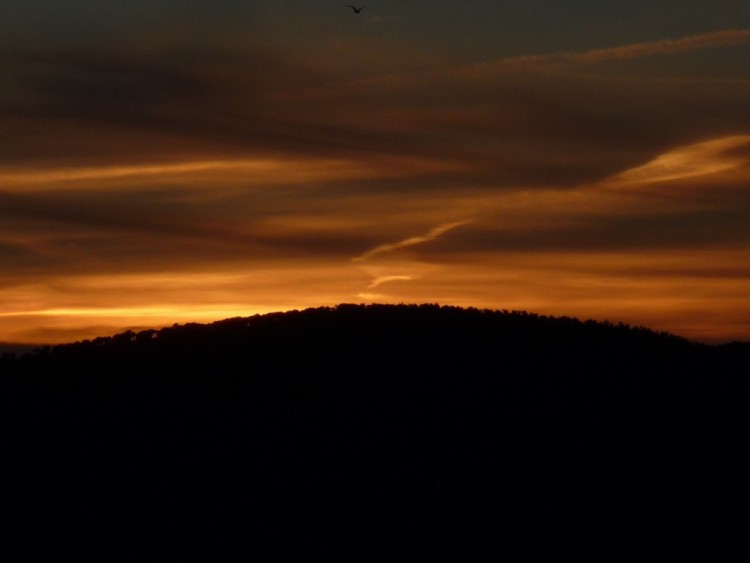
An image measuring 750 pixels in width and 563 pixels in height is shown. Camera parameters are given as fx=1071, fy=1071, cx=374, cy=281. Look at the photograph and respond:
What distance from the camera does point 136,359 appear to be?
Result: 35812 mm

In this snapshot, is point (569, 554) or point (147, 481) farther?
point (147, 481)

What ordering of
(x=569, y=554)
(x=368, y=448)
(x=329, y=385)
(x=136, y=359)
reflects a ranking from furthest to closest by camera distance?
(x=136, y=359)
(x=329, y=385)
(x=368, y=448)
(x=569, y=554)

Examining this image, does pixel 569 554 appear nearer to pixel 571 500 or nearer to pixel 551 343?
pixel 571 500

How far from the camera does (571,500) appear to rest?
2711 centimetres

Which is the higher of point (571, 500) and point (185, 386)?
point (185, 386)

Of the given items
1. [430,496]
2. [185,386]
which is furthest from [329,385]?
[430,496]

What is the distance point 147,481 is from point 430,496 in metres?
7.34

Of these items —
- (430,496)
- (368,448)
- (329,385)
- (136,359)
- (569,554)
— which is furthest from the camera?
(136,359)

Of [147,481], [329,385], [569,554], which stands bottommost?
[569,554]

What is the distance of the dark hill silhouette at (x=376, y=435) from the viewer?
2597 centimetres

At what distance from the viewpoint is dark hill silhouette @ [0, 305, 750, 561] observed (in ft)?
85.2

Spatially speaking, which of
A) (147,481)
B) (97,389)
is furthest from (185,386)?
(147,481)

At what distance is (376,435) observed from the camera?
29594mm

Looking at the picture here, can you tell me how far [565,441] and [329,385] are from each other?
7401 mm
